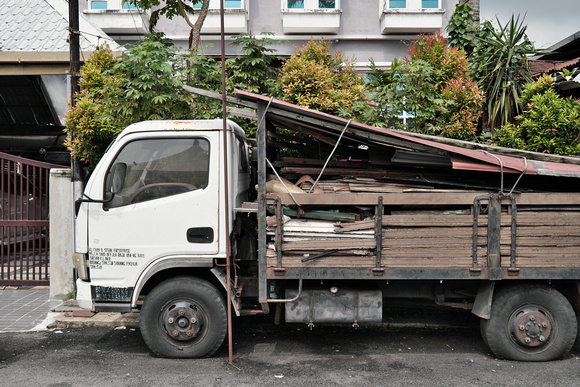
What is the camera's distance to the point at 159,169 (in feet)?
15.6

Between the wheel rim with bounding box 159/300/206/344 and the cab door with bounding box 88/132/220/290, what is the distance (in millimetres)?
467

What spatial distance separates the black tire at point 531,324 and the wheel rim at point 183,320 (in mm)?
2853

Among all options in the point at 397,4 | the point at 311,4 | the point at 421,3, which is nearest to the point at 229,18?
the point at 311,4

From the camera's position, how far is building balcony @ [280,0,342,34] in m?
12.9

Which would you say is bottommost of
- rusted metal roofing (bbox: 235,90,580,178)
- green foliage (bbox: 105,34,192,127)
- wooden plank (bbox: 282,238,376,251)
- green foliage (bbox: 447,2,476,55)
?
wooden plank (bbox: 282,238,376,251)

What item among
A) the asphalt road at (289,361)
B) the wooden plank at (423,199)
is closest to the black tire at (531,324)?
the asphalt road at (289,361)

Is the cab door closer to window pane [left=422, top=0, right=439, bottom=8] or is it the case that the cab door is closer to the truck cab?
the truck cab

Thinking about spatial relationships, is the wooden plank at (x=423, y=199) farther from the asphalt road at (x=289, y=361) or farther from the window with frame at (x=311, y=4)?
the window with frame at (x=311, y=4)

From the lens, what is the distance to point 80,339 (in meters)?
5.55

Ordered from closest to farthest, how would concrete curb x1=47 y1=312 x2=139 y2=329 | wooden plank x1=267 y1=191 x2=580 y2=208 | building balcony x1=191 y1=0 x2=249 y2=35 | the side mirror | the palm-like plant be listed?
wooden plank x1=267 y1=191 x2=580 y2=208
the side mirror
concrete curb x1=47 y1=312 x2=139 y2=329
the palm-like plant
building balcony x1=191 y1=0 x2=249 y2=35

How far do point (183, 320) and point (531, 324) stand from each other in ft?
11.1

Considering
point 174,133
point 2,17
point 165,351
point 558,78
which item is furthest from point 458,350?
point 2,17

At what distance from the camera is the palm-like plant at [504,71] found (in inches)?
348

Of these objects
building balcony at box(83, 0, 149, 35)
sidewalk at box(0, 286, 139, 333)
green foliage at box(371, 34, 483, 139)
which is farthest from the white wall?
building balcony at box(83, 0, 149, 35)
